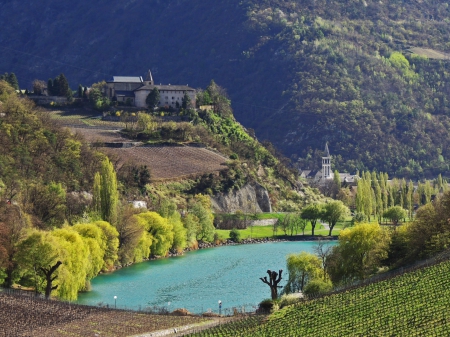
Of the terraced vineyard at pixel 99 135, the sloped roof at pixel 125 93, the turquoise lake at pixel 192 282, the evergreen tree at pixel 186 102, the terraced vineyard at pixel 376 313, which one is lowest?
the turquoise lake at pixel 192 282

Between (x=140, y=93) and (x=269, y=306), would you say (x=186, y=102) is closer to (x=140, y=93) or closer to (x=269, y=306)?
(x=140, y=93)

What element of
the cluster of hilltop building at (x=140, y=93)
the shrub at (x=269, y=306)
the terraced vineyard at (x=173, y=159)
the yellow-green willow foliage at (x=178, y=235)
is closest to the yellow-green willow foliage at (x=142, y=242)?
the yellow-green willow foliage at (x=178, y=235)

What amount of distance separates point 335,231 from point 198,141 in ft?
92.8

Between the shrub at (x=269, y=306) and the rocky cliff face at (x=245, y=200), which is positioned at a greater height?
the rocky cliff face at (x=245, y=200)

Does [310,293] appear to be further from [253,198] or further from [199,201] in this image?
[253,198]

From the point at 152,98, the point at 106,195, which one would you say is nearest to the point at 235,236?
the point at 106,195

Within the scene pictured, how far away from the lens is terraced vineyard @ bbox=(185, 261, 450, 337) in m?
43.6

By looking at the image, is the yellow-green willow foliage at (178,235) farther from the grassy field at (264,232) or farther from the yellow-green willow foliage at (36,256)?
the yellow-green willow foliage at (36,256)

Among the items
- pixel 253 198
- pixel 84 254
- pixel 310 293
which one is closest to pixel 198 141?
pixel 253 198

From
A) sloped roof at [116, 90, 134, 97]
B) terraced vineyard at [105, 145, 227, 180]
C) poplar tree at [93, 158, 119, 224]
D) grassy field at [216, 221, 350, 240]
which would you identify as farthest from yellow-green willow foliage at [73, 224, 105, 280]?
sloped roof at [116, 90, 134, 97]

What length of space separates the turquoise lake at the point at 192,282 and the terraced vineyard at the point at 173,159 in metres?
29.8

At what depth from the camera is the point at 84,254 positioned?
71.6 meters

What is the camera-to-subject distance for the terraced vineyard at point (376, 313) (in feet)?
143

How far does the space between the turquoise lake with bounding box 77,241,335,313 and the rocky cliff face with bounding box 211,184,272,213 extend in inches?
1174
